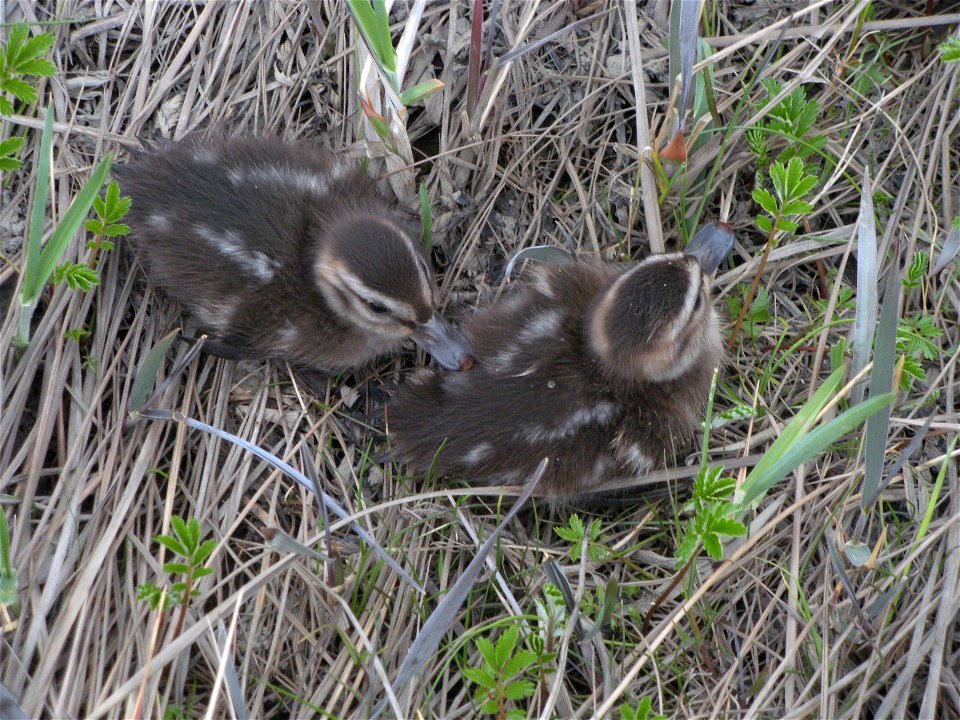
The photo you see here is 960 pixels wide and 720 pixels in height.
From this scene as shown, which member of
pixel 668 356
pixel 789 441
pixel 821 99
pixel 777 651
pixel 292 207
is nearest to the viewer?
pixel 789 441

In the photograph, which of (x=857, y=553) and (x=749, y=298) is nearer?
(x=857, y=553)

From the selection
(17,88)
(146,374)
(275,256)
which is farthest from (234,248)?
(17,88)

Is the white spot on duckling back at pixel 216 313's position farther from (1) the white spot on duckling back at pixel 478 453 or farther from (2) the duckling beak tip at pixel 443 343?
(1) the white spot on duckling back at pixel 478 453

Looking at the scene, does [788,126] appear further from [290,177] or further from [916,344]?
[290,177]

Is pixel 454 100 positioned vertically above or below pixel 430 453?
above

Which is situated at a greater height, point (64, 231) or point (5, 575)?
point (64, 231)

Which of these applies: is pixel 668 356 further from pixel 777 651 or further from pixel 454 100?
pixel 454 100

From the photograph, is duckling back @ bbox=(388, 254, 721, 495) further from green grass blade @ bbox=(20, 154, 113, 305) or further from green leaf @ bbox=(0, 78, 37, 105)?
green leaf @ bbox=(0, 78, 37, 105)

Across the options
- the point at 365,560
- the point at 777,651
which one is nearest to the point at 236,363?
the point at 365,560
